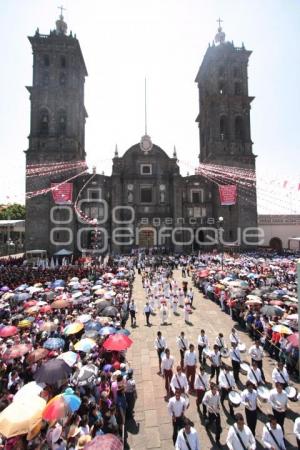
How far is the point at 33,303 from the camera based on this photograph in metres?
13.7

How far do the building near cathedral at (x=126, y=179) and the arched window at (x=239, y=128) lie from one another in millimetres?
149

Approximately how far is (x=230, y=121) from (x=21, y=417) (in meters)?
45.9

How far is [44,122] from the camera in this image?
1694 inches

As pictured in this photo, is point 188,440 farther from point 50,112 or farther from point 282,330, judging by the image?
point 50,112

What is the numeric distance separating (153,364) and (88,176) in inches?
1398

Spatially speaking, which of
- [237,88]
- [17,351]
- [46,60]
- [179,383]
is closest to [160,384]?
[179,383]

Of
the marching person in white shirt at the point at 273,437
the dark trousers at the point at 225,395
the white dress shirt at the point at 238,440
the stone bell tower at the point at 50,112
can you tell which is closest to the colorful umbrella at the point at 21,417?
the white dress shirt at the point at 238,440

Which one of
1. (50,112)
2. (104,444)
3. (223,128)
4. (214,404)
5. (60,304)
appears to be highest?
(50,112)

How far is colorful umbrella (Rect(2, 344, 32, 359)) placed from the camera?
841 cm

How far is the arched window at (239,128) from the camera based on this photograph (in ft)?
149

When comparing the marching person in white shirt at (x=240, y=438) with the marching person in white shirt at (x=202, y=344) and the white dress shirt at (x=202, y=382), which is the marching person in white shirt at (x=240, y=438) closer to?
the white dress shirt at (x=202, y=382)

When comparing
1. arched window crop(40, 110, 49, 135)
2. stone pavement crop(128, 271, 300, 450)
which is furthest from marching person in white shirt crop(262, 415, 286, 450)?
arched window crop(40, 110, 49, 135)

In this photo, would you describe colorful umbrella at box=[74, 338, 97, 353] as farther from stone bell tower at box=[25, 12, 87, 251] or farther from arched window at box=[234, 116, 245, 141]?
arched window at box=[234, 116, 245, 141]

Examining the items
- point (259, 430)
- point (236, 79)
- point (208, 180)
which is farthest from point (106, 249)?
point (259, 430)
